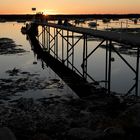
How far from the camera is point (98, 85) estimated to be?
72.1 ft

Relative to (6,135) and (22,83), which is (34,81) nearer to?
(22,83)

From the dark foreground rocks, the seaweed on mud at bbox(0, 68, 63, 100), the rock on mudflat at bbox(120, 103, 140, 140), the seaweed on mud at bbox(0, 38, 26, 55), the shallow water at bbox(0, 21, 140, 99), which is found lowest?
the seaweed on mud at bbox(0, 38, 26, 55)

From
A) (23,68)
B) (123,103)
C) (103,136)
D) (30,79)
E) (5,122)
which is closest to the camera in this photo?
(103,136)

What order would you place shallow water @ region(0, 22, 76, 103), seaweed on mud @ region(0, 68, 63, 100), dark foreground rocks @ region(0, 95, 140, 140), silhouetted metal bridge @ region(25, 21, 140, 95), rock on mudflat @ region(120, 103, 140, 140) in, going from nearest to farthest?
rock on mudflat @ region(120, 103, 140, 140) < dark foreground rocks @ region(0, 95, 140, 140) < silhouetted metal bridge @ region(25, 21, 140, 95) < shallow water @ region(0, 22, 76, 103) < seaweed on mud @ region(0, 68, 63, 100)

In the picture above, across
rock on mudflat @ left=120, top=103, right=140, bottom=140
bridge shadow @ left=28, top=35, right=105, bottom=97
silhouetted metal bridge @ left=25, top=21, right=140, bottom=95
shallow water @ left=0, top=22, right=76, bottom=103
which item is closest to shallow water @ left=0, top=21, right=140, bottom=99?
shallow water @ left=0, top=22, right=76, bottom=103

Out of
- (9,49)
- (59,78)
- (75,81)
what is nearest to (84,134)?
(75,81)

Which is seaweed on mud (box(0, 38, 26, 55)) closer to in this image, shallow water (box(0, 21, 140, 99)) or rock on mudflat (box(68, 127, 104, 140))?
shallow water (box(0, 21, 140, 99))

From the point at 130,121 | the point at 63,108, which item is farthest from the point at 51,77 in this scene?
the point at 130,121

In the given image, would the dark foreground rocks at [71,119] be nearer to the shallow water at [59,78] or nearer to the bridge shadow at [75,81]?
the bridge shadow at [75,81]

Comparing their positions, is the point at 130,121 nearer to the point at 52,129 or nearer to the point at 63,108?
the point at 52,129

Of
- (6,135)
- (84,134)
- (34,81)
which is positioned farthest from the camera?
(34,81)

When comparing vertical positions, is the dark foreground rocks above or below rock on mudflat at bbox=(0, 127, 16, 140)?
below

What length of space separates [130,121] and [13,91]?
31.9 feet

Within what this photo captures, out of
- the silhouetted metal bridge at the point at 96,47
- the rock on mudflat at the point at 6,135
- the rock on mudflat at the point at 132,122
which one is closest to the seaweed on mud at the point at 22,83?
the silhouetted metal bridge at the point at 96,47
